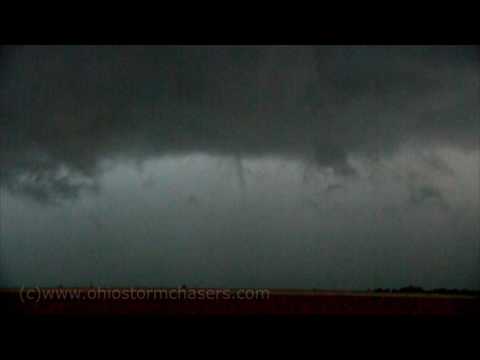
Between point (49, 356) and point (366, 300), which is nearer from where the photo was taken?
point (49, 356)

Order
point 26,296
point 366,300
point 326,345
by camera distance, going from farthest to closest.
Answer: point 366,300, point 26,296, point 326,345

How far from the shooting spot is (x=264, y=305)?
4.42 metres

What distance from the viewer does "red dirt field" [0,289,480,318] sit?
4.06 meters

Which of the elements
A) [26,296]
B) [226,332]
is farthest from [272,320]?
[26,296]

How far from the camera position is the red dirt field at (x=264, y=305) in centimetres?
406
